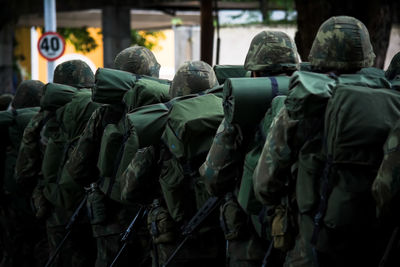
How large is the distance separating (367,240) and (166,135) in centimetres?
186

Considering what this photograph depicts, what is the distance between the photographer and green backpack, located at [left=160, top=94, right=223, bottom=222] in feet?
17.1

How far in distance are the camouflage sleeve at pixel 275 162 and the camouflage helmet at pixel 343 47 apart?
1.64 ft

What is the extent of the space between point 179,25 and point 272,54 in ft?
64.8

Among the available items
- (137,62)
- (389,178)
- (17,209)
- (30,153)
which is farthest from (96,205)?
(389,178)

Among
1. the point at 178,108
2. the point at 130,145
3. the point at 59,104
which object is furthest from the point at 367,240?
the point at 59,104

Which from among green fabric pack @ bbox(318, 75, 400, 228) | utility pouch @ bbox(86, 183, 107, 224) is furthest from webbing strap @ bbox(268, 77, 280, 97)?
utility pouch @ bbox(86, 183, 107, 224)

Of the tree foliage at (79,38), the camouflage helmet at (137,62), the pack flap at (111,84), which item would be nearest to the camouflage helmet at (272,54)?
the pack flap at (111,84)

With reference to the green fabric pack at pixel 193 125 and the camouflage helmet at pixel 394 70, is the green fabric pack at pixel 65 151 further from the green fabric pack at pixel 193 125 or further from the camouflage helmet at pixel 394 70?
the camouflage helmet at pixel 394 70

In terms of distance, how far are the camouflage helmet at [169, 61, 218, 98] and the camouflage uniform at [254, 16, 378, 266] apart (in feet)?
5.07

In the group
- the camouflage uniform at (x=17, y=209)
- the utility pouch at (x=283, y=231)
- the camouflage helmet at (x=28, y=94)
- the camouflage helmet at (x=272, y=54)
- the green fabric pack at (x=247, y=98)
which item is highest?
the camouflage helmet at (x=272, y=54)

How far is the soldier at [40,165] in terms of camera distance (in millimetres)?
7793

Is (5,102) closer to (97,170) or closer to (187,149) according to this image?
(97,170)

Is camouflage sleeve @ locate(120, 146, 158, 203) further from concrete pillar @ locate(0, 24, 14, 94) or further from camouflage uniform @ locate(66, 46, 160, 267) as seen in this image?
concrete pillar @ locate(0, 24, 14, 94)

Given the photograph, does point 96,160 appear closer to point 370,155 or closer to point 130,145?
point 130,145
